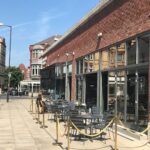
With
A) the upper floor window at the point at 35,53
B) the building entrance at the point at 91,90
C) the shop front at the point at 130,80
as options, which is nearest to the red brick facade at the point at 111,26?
the shop front at the point at 130,80

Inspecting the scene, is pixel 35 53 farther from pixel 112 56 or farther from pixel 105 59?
pixel 112 56

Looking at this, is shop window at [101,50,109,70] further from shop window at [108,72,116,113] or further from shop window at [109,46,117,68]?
shop window at [108,72,116,113]

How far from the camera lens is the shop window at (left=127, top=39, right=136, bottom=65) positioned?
17.5 metres

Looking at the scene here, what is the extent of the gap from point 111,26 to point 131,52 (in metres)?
3.65

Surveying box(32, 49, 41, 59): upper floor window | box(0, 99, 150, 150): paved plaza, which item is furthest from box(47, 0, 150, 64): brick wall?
box(32, 49, 41, 59): upper floor window

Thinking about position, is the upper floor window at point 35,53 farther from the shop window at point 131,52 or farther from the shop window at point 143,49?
the shop window at point 143,49

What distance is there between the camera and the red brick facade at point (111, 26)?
16.9m

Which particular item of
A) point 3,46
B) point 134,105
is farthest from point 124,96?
point 3,46

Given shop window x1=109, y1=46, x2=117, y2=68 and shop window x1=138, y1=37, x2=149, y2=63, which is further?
shop window x1=109, y1=46, x2=117, y2=68

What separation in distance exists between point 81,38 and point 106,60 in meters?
7.39

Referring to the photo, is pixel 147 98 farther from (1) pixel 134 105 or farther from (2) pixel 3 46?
(2) pixel 3 46

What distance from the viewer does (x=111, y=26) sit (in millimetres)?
21141

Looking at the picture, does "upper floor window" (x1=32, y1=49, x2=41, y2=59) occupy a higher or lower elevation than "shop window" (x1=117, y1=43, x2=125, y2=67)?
higher

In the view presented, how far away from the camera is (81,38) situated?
29.2 metres
